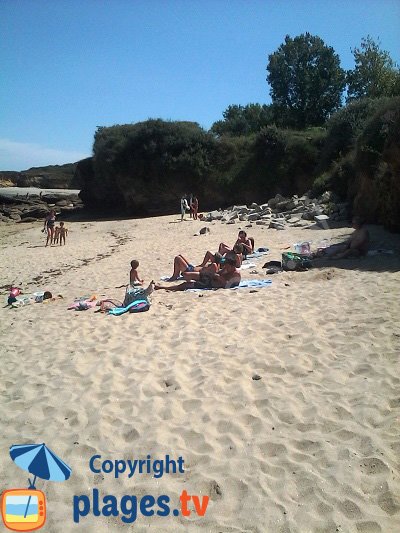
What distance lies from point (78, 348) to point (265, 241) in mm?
8200

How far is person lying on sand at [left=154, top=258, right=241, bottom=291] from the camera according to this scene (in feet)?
25.3

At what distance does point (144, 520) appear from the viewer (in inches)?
101

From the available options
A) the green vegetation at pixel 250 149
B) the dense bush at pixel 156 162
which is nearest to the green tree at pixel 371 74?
the green vegetation at pixel 250 149

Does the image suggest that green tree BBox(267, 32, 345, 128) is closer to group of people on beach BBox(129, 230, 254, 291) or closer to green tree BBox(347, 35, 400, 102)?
green tree BBox(347, 35, 400, 102)

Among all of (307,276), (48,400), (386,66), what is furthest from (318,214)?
(386,66)

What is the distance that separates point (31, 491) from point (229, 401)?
5.63ft

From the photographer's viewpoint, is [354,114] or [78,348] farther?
[354,114]

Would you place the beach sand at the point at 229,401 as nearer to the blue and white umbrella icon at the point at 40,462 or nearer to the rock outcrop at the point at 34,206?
the blue and white umbrella icon at the point at 40,462

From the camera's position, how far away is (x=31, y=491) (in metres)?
2.85

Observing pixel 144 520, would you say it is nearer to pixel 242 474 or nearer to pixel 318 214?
pixel 242 474

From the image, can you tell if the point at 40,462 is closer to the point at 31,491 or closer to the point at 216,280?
the point at 31,491

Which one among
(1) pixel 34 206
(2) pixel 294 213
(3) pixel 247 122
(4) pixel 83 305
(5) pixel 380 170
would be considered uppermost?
(3) pixel 247 122

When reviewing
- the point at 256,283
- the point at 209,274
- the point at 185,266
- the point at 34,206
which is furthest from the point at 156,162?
the point at 256,283

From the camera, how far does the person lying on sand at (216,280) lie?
25.3ft
